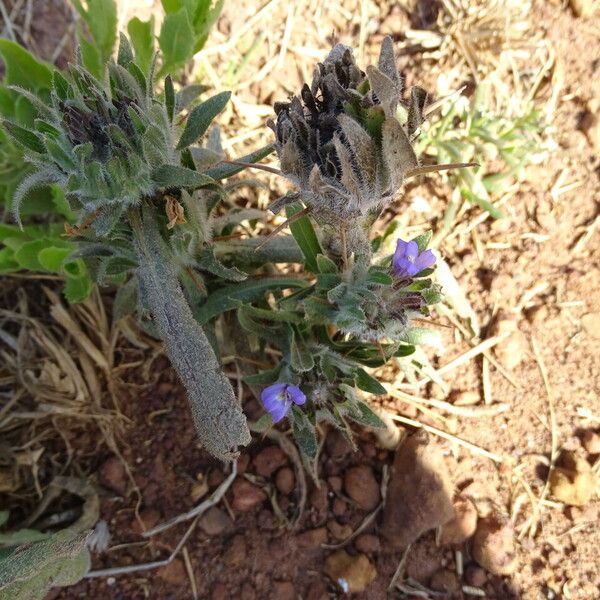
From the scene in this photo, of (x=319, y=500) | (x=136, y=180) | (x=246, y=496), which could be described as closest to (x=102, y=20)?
(x=136, y=180)

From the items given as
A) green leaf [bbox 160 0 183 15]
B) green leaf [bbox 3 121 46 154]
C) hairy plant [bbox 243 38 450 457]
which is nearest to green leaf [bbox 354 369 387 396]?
hairy plant [bbox 243 38 450 457]

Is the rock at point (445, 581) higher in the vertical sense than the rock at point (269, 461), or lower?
lower

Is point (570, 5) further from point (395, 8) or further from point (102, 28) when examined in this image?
point (102, 28)

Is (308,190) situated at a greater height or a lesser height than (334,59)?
lesser

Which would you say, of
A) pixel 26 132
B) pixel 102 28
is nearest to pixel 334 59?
pixel 26 132

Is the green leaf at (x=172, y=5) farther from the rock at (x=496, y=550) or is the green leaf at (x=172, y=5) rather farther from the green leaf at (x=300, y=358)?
the rock at (x=496, y=550)

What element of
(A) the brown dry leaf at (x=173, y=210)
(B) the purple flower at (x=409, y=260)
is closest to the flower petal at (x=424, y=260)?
(B) the purple flower at (x=409, y=260)

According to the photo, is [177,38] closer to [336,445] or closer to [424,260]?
[424,260]

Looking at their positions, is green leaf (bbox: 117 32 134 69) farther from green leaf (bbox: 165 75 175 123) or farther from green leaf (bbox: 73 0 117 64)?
green leaf (bbox: 73 0 117 64)
